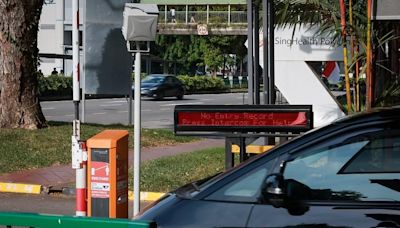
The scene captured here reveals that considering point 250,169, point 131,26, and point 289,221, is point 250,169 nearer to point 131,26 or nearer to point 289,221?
point 289,221

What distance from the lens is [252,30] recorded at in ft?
33.6

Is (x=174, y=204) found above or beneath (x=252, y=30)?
beneath

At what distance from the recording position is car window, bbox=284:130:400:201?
3.86m

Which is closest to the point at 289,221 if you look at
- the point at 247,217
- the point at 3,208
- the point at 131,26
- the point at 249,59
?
the point at 247,217

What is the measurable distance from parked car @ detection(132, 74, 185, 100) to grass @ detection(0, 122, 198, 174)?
23.2 metres

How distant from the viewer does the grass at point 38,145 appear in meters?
12.1

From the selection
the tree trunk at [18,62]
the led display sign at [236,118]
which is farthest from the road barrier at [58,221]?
the tree trunk at [18,62]

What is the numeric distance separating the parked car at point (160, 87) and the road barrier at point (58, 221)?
34.4 m

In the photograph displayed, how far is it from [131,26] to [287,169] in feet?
12.0

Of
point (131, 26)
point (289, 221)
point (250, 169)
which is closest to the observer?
point (289, 221)

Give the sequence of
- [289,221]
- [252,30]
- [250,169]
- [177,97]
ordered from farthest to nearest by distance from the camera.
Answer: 1. [177,97]
2. [252,30]
3. [250,169]
4. [289,221]

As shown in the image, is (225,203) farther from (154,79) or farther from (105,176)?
(154,79)

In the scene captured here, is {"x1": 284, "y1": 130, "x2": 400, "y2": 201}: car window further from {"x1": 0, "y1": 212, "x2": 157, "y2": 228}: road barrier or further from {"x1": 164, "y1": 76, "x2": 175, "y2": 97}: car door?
{"x1": 164, "y1": 76, "x2": 175, "y2": 97}: car door

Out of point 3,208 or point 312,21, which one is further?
point 312,21
